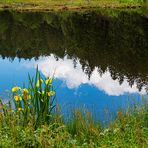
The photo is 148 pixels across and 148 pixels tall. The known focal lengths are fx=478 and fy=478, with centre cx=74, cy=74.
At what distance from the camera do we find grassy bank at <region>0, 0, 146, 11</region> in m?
60.3

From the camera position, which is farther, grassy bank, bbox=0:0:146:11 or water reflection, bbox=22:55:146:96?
grassy bank, bbox=0:0:146:11

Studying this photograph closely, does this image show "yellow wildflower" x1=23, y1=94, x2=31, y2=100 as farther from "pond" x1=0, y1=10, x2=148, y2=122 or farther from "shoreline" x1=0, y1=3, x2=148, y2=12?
"shoreline" x1=0, y1=3, x2=148, y2=12

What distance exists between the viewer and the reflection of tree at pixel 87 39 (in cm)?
2853

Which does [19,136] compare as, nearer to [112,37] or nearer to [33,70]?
[33,70]

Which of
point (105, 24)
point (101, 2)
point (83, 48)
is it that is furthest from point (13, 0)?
point (83, 48)

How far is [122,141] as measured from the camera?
9.78 m

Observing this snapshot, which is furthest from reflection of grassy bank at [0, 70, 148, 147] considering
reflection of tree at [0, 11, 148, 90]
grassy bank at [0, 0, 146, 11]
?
grassy bank at [0, 0, 146, 11]

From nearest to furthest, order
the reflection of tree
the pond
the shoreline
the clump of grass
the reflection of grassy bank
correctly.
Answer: the reflection of grassy bank
the clump of grass
the pond
the reflection of tree
the shoreline

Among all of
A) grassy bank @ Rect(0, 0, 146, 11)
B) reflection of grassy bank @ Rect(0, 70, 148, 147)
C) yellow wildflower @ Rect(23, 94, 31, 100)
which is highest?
yellow wildflower @ Rect(23, 94, 31, 100)

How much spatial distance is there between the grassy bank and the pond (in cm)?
319

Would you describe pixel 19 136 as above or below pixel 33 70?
above

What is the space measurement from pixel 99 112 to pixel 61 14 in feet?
131

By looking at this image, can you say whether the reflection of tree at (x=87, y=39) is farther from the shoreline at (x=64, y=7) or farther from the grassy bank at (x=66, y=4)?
the grassy bank at (x=66, y=4)

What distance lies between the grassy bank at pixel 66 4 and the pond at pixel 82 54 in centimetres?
319
